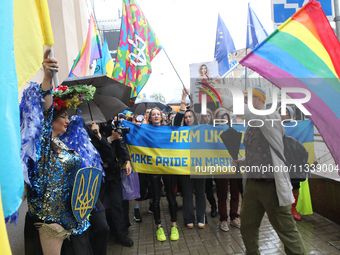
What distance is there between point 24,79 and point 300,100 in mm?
2387

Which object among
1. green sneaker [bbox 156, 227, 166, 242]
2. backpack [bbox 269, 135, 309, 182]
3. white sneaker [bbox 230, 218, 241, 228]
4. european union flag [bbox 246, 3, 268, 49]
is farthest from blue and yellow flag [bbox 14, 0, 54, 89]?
european union flag [bbox 246, 3, 268, 49]

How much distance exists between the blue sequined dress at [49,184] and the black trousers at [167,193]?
2.05 metres

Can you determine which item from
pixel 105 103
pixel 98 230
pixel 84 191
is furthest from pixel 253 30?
pixel 84 191

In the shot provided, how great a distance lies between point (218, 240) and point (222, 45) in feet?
25.3

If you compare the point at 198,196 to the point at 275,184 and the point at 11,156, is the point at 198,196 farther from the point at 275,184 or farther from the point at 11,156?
the point at 11,156

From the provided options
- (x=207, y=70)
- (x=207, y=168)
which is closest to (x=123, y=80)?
(x=207, y=70)

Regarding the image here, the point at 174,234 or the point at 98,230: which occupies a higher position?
the point at 98,230

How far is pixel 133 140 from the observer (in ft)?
14.4

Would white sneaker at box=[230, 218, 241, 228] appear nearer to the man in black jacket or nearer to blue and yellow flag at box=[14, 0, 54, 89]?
the man in black jacket

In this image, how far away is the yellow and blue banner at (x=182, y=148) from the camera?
4227mm

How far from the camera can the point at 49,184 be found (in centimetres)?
202

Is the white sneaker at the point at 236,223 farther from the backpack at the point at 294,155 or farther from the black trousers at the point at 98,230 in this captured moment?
the black trousers at the point at 98,230

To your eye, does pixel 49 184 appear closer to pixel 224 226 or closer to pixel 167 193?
pixel 167 193

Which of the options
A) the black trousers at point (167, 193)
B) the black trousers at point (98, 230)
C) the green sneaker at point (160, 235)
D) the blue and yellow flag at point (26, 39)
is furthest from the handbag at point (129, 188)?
the blue and yellow flag at point (26, 39)
